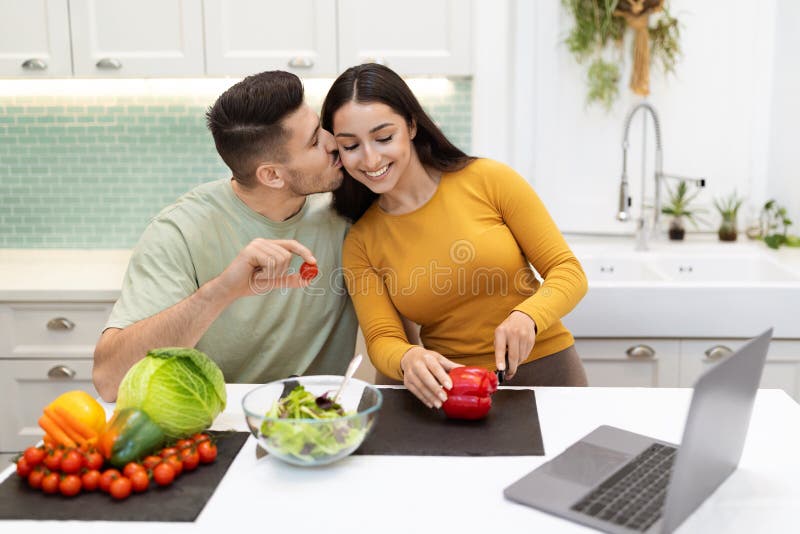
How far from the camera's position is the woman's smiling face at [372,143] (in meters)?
1.93

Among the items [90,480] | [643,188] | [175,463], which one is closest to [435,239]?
[175,463]

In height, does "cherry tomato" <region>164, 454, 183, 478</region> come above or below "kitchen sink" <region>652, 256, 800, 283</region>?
above

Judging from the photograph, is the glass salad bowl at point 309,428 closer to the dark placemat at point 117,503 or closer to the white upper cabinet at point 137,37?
the dark placemat at point 117,503

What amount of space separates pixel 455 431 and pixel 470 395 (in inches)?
2.9

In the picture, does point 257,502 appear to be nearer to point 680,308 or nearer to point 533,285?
point 533,285

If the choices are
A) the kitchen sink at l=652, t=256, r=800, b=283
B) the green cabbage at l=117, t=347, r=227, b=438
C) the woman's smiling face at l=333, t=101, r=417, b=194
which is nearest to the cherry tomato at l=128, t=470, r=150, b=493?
the green cabbage at l=117, t=347, r=227, b=438

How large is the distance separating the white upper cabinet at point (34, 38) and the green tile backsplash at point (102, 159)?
1.09 feet

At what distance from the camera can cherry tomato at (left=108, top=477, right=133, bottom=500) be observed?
129cm

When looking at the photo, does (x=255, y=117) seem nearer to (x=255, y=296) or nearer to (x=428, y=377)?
(x=255, y=296)

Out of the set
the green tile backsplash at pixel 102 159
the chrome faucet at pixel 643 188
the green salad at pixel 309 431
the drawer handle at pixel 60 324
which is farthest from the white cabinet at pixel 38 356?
the chrome faucet at pixel 643 188

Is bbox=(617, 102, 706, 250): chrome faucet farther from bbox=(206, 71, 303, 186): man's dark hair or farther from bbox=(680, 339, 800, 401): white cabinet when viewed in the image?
bbox=(206, 71, 303, 186): man's dark hair

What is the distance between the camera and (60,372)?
9.16 ft

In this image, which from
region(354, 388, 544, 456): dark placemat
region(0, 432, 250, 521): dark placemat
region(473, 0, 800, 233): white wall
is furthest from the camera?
region(473, 0, 800, 233): white wall

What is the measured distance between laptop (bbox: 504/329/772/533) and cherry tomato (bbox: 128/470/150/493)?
57cm
